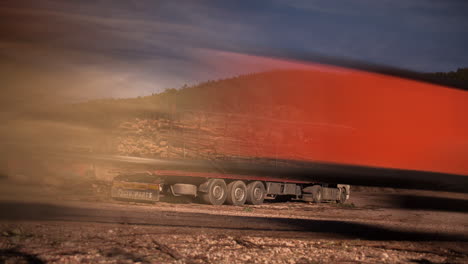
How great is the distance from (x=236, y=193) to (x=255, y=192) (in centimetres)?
111

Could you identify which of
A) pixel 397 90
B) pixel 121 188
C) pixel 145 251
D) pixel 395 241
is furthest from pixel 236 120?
pixel 145 251

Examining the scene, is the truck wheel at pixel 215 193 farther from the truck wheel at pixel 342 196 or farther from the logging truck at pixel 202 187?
the truck wheel at pixel 342 196

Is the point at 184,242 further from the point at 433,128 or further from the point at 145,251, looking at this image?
the point at 433,128

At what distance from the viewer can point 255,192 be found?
1728 cm

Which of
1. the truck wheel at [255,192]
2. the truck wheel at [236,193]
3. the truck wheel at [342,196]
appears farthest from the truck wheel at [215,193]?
the truck wheel at [342,196]

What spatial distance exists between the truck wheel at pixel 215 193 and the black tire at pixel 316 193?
5.93 metres

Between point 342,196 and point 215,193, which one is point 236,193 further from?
point 342,196

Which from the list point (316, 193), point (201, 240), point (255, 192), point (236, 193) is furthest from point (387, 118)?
point (316, 193)

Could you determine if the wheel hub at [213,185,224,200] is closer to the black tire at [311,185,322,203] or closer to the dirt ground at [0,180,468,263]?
the dirt ground at [0,180,468,263]

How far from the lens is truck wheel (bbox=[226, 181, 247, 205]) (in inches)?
637

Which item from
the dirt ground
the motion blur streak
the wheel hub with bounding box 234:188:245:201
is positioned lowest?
the dirt ground

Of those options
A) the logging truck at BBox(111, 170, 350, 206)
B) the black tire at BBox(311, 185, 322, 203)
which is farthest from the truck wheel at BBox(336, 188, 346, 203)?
the logging truck at BBox(111, 170, 350, 206)

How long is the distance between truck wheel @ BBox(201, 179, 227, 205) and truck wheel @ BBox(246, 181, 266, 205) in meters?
1.35

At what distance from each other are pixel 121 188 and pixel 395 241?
29.7 ft
